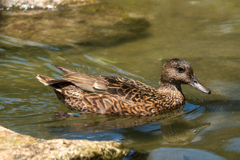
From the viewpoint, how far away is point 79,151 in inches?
187

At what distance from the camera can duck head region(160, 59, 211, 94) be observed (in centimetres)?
740

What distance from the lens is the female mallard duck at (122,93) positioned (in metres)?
7.03

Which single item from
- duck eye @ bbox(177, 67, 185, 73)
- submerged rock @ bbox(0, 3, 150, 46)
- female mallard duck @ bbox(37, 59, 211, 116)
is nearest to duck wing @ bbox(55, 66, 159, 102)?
female mallard duck @ bbox(37, 59, 211, 116)

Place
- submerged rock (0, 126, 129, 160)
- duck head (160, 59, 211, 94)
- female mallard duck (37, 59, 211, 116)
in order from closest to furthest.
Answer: submerged rock (0, 126, 129, 160)
female mallard duck (37, 59, 211, 116)
duck head (160, 59, 211, 94)

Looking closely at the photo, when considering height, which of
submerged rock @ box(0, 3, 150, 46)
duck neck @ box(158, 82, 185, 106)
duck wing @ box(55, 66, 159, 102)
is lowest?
duck neck @ box(158, 82, 185, 106)

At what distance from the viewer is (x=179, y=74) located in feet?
24.5

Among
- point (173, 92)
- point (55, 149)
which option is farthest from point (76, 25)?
point (55, 149)

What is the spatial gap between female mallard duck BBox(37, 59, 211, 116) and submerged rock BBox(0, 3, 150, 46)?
11.5 feet

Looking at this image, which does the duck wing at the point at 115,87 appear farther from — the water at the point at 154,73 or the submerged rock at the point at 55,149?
the submerged rock at the point at 55,149

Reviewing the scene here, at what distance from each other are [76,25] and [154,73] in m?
4.18

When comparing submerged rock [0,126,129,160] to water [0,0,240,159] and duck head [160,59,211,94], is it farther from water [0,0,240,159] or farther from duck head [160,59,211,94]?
duck head [160,59,211,94]

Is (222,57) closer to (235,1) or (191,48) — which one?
(191,48)

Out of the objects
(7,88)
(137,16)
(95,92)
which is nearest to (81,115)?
(95,92)

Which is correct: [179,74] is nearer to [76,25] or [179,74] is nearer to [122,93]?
[122,93]
